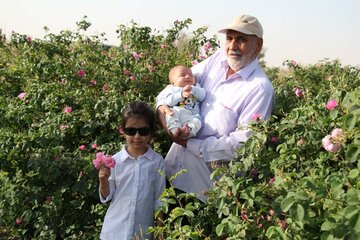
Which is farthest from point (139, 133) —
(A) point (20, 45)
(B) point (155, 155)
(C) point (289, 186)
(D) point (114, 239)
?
(A) point (20, 45)

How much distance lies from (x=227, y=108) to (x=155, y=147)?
2.45ft

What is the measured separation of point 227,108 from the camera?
257 centimetres

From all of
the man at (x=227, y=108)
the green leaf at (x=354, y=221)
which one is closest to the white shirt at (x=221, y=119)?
the man at (x=227, y=108)

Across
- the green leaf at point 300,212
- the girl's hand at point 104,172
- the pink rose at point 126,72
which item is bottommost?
the girl's hand at point 104,172

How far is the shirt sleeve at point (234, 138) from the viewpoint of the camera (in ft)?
8.08

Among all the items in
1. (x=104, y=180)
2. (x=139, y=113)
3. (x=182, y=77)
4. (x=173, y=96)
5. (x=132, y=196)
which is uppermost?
(x=182, y=77)

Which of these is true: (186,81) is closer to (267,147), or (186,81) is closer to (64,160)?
(267,147)

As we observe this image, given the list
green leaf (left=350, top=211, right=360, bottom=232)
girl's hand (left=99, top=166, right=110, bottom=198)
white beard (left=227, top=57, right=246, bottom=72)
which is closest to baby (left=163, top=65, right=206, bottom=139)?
white beard (left=227, top=57, right=246, bottom=72)

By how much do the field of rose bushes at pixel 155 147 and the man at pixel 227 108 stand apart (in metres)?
0.13

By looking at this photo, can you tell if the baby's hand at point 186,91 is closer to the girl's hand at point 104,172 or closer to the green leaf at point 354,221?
the girl's hand at point 104,172

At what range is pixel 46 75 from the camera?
4051mm

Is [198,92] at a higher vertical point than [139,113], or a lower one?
higher

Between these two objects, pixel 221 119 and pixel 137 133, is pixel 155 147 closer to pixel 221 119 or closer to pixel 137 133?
pixel 137 133

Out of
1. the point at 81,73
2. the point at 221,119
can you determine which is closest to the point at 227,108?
the point at 221,119
